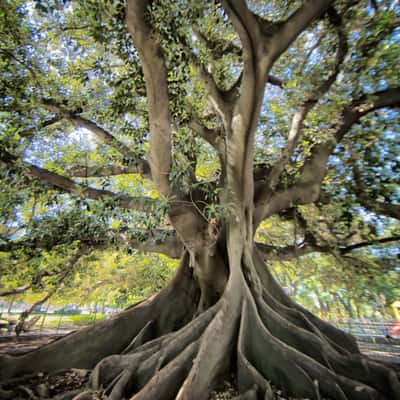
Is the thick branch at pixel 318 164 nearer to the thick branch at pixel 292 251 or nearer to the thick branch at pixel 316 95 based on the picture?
the thick branch at pixel 316 95

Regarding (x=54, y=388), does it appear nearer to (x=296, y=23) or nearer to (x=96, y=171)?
(x=96, y=171)

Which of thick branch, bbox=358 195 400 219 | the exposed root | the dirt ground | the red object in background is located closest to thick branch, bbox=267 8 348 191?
thick branch, bbox=358 195 400 219

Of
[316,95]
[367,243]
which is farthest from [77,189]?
[367,243]

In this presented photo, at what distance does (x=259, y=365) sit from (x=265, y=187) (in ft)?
8.76

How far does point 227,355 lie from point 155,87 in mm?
3138

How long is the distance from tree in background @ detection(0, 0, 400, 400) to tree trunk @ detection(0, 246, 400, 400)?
0.06ft

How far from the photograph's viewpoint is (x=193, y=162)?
3.78 m

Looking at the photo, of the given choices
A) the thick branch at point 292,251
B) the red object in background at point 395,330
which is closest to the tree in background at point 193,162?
the thick branch at point 292,251

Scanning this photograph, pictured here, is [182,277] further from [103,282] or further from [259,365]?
[103,282]

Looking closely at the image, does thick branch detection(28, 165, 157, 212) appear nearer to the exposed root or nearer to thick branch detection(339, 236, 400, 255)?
the exposed root

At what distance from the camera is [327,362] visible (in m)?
2.57

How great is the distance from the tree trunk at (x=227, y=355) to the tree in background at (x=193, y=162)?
0.02m

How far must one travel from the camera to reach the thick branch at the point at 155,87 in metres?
2.23

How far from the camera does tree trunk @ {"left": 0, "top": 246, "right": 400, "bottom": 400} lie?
2258 mm
